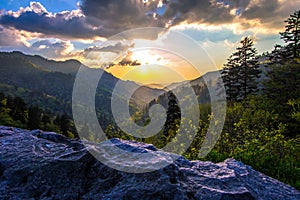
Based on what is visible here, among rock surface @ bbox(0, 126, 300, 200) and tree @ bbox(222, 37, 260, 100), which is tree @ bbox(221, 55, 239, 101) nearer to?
tree @ bbox(222, 37, 260, 100)

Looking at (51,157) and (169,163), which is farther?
(51,157)

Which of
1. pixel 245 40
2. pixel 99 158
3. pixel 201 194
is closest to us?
pixel 201 194

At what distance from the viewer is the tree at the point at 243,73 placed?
44031 mm

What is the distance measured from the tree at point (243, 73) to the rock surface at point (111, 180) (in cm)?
4132

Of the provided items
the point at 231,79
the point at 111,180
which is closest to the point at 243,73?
the point at 231,79

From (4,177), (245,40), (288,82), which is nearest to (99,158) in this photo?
(4,177)

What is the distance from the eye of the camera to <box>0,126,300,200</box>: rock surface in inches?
157

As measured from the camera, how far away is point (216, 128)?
14.5m

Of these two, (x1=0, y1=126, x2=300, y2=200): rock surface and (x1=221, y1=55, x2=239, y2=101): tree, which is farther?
(x1=221, y1=55, x2=239, y2=101): tree

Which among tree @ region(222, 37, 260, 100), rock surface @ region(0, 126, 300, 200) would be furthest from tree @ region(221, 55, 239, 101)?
rock surface @ region(0, 126, 300, 200)

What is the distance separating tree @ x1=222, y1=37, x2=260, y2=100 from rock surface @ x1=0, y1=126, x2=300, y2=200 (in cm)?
4132

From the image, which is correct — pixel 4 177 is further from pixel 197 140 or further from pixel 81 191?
pixel 197 140

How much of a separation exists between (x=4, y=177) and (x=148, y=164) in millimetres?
2664

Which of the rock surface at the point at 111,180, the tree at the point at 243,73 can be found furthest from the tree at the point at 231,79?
the rock surface at the point at 111,180
